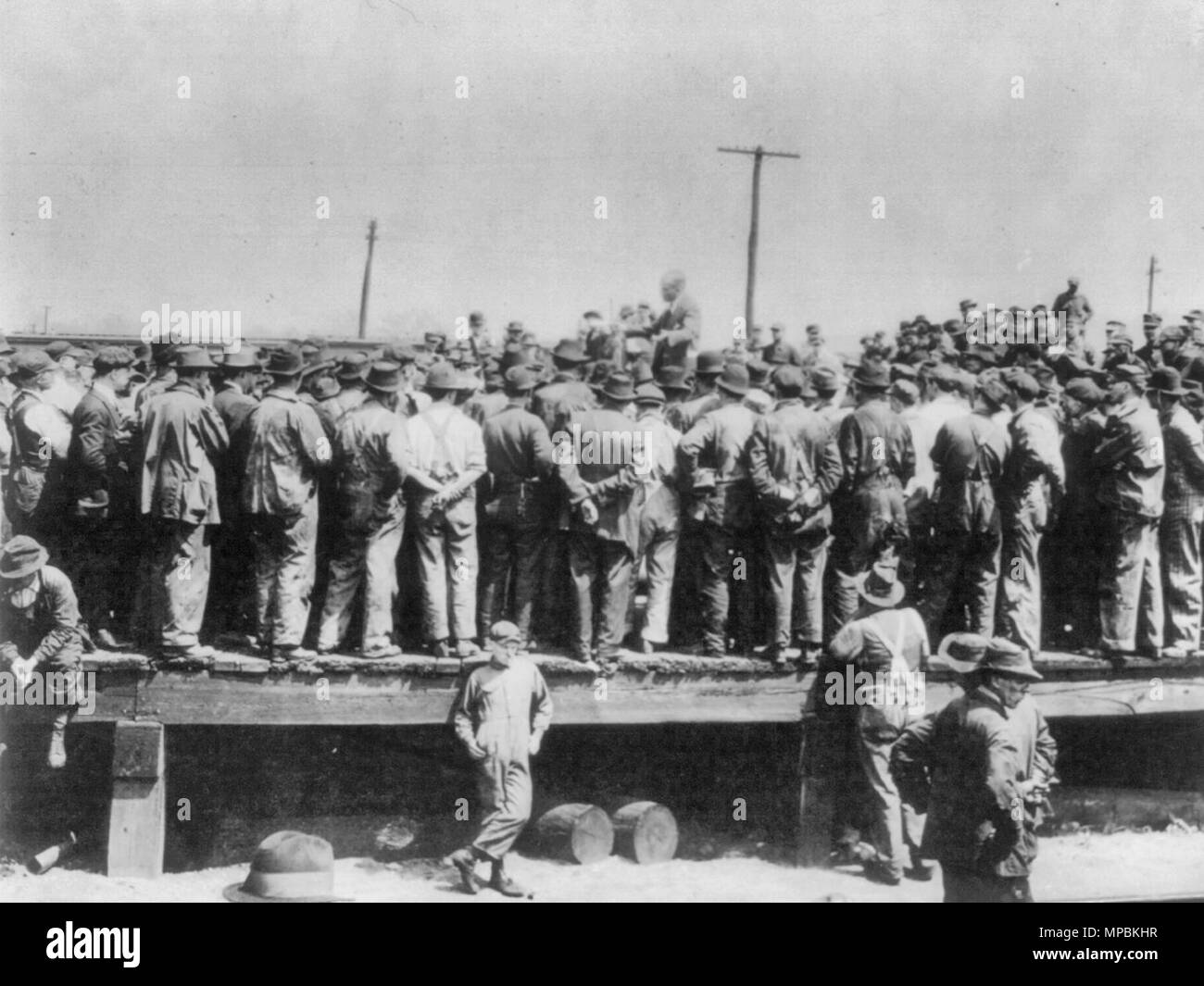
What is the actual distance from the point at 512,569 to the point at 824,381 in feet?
12.4

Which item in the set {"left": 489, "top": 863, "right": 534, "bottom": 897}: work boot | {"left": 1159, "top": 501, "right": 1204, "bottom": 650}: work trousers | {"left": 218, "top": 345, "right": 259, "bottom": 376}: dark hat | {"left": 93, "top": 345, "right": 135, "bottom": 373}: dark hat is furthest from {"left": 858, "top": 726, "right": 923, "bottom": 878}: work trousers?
{"left": 93, "top": 345, "right": 135, "bottom": 373}: dark hat

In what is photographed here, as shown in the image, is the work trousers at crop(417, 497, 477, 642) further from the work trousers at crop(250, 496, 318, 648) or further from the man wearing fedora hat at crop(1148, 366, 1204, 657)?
the man wearing fedora hat at crop(1148, 366, 1204, 657)

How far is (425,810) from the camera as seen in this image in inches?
446

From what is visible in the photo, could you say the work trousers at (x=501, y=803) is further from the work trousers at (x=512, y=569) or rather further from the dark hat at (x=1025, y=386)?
the dark hat at (x=1025, y=386)

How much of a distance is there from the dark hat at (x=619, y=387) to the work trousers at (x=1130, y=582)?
15.0 feet

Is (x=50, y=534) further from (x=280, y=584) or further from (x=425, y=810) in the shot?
(x=425, y=810)

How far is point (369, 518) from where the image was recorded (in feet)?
31.6

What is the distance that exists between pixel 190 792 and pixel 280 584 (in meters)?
2.63

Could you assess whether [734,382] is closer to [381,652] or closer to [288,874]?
[381,652]

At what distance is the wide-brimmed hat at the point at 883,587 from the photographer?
10312mm

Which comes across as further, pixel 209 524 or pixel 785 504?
pixel 785 504

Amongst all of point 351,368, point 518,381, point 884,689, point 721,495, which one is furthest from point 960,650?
point 351,368
